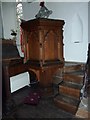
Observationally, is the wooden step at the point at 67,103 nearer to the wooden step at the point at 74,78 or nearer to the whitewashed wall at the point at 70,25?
the wooden step at the point at 74,78

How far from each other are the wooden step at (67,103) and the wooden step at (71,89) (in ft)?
0.25

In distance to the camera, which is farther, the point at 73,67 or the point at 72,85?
the point at 73,67

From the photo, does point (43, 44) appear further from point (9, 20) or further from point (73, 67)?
point (9, 20)

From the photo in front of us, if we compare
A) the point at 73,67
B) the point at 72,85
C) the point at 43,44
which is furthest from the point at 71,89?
the point at 43,44

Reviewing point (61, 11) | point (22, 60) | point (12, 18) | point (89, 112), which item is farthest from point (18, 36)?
point (89, 112)

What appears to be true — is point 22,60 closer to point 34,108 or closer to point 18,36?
point 18,36

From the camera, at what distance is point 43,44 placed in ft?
9.63

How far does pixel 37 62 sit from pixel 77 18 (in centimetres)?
124

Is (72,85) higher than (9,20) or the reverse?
the reverse

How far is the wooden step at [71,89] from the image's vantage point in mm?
2763

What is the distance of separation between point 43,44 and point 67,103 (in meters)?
1.11

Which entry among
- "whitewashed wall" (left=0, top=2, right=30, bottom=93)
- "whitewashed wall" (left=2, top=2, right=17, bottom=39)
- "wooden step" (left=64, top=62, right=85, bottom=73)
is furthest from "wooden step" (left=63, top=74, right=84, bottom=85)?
"whitewashed wall" (left=2, top=2, right=17, bottom=39)

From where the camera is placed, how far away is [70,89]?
284 cm

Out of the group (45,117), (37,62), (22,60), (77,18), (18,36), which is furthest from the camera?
(18,36)
